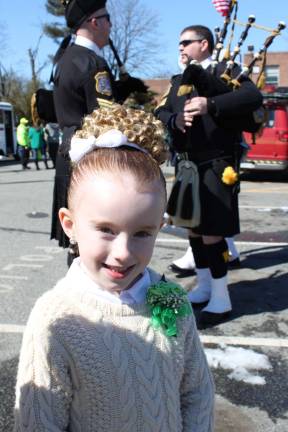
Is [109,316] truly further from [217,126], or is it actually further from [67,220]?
[217,126]

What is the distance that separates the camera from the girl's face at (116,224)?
4.11 feet

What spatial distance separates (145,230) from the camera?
1.29 m

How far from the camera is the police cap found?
307 cm

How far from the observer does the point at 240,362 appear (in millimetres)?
2896

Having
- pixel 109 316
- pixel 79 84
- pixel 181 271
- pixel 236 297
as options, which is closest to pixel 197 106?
pixel 79 84

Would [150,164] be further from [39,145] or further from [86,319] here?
[39,145]

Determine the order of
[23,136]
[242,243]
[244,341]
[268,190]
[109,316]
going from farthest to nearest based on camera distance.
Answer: [23,136], [268,190], [242,243], [244,341], [109,316]

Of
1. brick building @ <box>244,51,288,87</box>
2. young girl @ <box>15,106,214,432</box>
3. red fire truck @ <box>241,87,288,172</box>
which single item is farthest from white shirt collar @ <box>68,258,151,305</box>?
brick building @ <box>244,51,288,87</box>

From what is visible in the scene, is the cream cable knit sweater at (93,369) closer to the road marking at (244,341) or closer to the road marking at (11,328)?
the road marking at (244,341)

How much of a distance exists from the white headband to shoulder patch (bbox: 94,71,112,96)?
5.31 ft

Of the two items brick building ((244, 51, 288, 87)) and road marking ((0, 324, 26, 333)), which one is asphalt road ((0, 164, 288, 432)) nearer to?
road marking ((0, 324, 26, 333))

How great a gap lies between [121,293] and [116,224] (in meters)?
0.25

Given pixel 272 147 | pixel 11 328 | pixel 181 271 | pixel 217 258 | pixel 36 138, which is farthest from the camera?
pixel 36 138

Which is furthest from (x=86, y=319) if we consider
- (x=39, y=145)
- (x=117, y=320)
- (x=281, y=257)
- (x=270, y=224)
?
(x=39, y=145)
